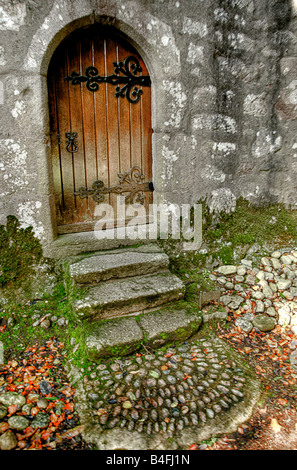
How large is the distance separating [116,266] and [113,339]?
0.63 m

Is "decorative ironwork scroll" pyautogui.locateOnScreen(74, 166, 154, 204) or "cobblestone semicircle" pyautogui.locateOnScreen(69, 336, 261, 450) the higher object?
"decorative ironwork scroll" pyautogui.locateOnScreen(74, 166, 154, 204)

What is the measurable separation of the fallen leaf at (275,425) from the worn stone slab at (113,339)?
3.07ft

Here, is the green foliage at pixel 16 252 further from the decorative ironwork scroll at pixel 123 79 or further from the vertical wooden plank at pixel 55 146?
the decorative ironwork scroll at pixel 123 79

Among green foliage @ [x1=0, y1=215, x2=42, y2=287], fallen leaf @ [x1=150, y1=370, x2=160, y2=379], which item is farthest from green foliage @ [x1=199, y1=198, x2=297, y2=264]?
green foliage @ [x1=0, y1=215, x2=42, y2=287]

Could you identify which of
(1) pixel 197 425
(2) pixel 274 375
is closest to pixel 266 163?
(2) pixel 274 375

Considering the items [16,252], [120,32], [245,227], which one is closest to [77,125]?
[120,32]

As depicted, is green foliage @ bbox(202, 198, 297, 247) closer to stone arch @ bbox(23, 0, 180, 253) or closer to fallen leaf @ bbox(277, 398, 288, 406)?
stone arch @ bbox(23, 0, 180, 253)

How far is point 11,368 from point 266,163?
2.97 metres

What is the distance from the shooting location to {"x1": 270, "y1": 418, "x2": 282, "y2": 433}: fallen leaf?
1.74 m

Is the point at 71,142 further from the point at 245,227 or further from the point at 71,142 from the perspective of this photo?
the point at 245,227

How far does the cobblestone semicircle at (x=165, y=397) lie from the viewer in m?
1.67

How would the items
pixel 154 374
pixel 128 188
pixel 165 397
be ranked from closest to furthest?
1. pixel 165 397
2. pixel 154 374
3. pixel 128 188

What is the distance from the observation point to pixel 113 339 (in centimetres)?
220

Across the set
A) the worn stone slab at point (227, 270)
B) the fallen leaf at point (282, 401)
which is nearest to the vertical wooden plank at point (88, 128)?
the worn stone slab at point (227, 270)
